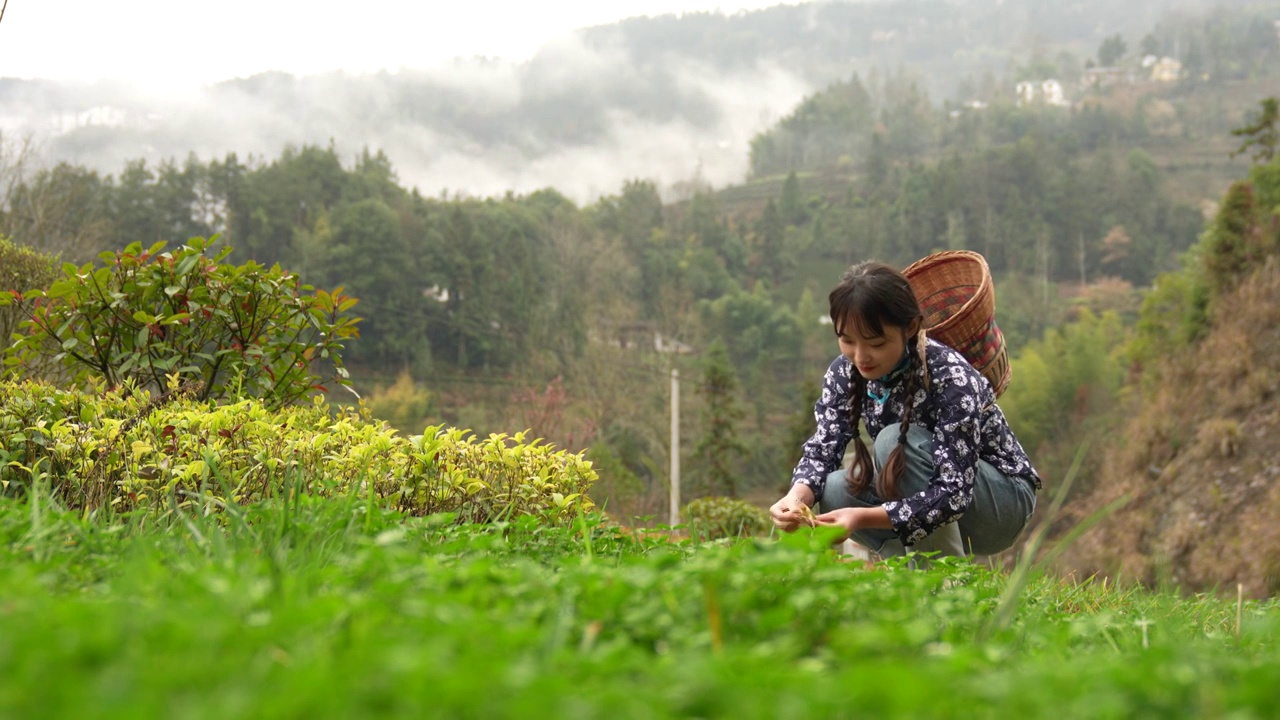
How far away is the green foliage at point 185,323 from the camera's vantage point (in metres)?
3.46

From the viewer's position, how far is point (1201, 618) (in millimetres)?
2891

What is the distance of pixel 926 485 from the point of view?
9.70ft

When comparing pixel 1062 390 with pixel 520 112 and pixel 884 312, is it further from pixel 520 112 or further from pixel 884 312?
pixel 520 112

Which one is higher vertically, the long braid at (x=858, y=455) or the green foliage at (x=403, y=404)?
the long braid at (x=858, y=455)

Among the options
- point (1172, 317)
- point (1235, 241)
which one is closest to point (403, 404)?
point (1172, 317)

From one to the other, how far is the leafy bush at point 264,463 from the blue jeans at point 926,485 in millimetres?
905

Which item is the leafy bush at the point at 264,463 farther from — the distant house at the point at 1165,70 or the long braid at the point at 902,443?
the distant house at the point at 1165,70

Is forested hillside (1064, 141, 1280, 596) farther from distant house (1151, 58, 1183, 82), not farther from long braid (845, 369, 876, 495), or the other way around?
distant house (1151, 58, 1183, 82)

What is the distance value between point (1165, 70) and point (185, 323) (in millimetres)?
142087

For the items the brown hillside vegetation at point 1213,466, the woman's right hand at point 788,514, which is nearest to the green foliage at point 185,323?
the woman's right hand at point 788,514

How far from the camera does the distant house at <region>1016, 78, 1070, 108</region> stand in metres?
113

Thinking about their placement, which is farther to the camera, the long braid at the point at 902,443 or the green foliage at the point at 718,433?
the green foliage at the point at 718,433

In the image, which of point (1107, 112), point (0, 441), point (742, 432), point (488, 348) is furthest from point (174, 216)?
point (1107, 112)

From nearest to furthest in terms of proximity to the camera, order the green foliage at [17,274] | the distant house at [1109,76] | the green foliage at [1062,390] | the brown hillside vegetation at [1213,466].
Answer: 1. the green foliage at [17,274]
2. the brown hillside vegetation at [1213,466]
3. the green foliage at [1062,390]
4. the distant house at [1109,76]
